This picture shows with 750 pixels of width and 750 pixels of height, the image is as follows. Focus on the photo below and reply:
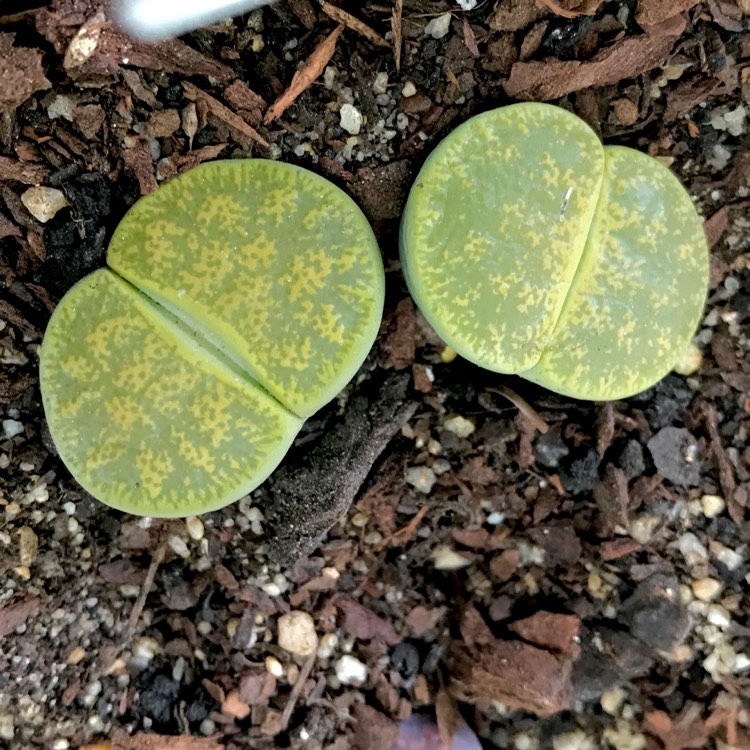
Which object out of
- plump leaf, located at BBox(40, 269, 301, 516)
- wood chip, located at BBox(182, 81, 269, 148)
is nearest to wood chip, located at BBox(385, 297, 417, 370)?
plump leaf, located at BBox(40, 269, 301, 516)

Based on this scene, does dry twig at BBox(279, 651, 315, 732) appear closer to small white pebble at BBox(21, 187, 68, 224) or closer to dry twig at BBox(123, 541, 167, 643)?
dry twig at BBox(123, 541, 167, 643)

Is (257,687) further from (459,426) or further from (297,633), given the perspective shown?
(459,426)

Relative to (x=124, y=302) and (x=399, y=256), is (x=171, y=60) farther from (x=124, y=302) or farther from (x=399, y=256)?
(x=399, y=256)

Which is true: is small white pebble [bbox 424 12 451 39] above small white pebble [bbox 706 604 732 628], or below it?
above

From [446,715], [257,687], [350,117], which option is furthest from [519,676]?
[350,117]

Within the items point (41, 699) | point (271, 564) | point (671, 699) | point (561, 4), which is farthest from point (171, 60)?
point (671, 699)

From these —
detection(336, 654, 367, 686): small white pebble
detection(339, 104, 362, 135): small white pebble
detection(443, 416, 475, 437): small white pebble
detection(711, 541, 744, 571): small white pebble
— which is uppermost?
detection(339, 104, 362, 135): small white pebble
